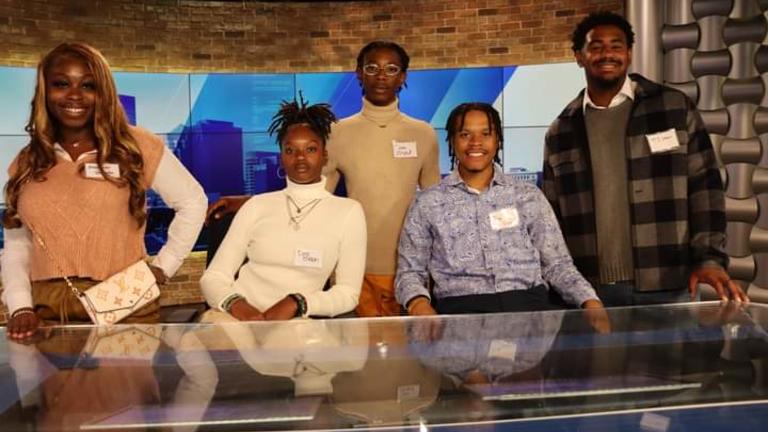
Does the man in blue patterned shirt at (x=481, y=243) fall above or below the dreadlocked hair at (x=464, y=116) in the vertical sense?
below

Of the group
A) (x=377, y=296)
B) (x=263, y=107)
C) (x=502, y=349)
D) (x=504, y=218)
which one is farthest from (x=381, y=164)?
(x=263, y=107)

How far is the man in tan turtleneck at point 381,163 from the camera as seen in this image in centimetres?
287

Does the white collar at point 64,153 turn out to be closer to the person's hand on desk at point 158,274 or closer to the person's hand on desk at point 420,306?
the person's hand on desk at point 158,274

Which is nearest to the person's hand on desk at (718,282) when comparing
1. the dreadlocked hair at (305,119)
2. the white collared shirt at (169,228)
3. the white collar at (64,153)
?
the dreadlocked hair at (305,119)

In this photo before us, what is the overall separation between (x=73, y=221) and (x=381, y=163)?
130 centimetres

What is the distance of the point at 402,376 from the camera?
1185mm

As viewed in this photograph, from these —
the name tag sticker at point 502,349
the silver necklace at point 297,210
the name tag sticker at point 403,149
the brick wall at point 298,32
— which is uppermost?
the brick wall at point 298,32

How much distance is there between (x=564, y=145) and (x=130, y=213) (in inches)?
58.8

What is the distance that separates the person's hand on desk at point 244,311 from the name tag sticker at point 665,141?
56.4 inches

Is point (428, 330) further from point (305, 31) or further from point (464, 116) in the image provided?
Answer: point (305, 31)

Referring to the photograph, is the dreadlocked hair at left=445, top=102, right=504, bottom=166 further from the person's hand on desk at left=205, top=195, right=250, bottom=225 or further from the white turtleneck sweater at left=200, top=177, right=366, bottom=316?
the person's hand on desk at left=205, top=195, right=250, bottom=225

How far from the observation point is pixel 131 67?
6.11 m

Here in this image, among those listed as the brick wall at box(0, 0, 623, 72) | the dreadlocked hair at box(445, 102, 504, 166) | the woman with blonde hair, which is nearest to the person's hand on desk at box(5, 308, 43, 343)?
the woman with blonde hair

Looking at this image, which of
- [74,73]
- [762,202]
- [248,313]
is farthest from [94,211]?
[762,202]
